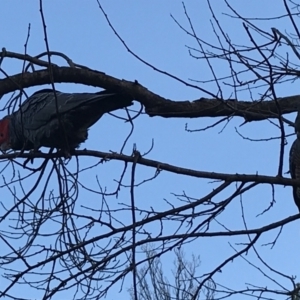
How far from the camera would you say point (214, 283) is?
11.8 feet

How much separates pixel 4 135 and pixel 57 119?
772mm

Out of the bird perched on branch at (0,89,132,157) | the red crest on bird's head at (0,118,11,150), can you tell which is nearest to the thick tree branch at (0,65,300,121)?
the bird perched on branch at (0,89,132,157)

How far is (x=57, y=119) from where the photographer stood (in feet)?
14.8

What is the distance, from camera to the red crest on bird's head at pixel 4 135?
5090mm

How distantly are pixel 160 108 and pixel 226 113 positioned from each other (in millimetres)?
448

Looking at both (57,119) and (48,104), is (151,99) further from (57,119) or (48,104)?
(48,104)

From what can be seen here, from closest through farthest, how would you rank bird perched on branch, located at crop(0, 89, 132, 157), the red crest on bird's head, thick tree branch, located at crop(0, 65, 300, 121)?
thick tree branch, located at crop(0, 65, 300, 121) → bird perched on branch, located at crop(0, 89, 132, 157) → the red crest on bird's head

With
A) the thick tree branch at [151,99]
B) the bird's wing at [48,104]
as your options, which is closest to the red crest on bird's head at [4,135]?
the bird's wing at [48,104]

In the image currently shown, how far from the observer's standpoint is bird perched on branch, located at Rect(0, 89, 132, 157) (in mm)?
4461

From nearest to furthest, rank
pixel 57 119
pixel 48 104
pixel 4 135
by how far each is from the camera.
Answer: pixel 57 119
pixel 48 104
pixel 4 135

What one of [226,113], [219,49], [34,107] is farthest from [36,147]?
[219,49]

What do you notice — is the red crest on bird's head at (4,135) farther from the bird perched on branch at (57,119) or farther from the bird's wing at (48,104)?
the bird's wing at (48,104)

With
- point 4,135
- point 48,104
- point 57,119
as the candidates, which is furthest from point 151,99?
point 4,135

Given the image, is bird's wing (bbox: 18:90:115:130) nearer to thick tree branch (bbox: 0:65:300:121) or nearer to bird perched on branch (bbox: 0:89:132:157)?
bird perched on branch (bbox: 0:89:132:157)
